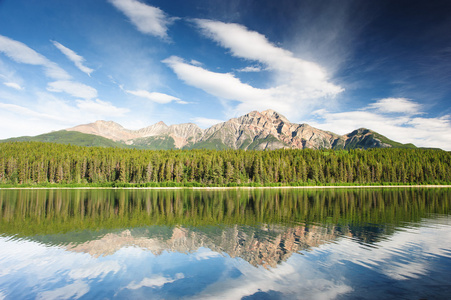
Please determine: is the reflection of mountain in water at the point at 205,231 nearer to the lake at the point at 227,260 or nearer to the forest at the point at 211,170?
the lake at the point at 227,260

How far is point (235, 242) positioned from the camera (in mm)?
22953

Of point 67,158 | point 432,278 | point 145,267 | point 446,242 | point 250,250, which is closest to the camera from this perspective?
point 432,278

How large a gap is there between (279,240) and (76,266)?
17.1 metres

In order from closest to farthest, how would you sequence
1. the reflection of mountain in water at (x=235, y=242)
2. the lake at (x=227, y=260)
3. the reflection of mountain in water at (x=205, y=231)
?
the lake at (x=227, y=260) < the reflection of mountain in water at (x=235, y=242) < the reflection of mountain in water at (x=205, y=231)

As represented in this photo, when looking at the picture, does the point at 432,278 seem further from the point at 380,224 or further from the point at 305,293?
the point at 380,224

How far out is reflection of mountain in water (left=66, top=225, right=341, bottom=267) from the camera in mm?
20014

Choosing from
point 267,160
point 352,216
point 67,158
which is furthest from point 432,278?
point 67,158

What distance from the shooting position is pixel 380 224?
103 ft

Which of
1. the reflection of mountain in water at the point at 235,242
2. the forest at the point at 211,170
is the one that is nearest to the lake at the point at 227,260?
the reflection of mountain in water at the point at 235,242

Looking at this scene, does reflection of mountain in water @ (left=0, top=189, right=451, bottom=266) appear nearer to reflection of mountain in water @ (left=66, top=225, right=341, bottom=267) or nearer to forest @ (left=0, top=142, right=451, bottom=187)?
reflection of mountain in water @ (left=66, top=225, right=341, bottom=267)

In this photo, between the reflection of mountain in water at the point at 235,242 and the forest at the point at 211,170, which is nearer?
the reflection of mountain in water at the point at 235,242

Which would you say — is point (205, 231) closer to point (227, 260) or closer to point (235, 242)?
point (235, 242)

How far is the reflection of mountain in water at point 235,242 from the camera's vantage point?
65.7 feet

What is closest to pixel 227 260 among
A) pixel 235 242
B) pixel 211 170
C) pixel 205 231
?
pixel 235 242
